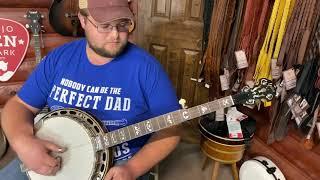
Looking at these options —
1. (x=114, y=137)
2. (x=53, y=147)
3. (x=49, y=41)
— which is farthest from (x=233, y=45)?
(x=49, y=41)

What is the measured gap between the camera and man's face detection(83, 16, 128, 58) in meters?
1.12

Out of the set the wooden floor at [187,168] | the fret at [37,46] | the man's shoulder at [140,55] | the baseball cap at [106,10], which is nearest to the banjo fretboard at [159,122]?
the man's shoulder at [140,55]

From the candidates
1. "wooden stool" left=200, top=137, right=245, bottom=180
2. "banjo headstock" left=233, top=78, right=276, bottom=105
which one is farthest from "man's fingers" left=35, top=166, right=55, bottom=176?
"wooden stool" left=200, top=137, right=245, bottom=180

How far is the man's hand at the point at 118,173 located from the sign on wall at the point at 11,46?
139 centimetres

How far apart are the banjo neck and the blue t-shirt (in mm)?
88

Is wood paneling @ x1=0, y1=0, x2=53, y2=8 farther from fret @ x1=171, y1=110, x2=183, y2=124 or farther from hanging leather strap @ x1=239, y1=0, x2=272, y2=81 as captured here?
fret @ x1=171, y1=110, x2=183, y2=124

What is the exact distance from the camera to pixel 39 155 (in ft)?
3.48

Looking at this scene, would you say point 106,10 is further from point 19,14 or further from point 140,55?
point 19,14

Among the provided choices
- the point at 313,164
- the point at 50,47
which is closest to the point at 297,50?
the point at 313,164

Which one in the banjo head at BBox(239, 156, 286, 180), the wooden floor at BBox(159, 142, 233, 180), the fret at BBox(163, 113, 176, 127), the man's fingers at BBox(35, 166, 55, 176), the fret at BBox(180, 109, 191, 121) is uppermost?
the fret at BBox(180, 109, 191, 121)

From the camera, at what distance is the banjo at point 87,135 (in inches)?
39.9

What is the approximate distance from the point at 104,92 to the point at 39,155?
1.05 ft

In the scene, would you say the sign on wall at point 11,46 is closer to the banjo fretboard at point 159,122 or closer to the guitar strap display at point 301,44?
the banjo fretboard at point 159,122

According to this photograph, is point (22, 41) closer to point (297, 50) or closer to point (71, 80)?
point (71, 80)
